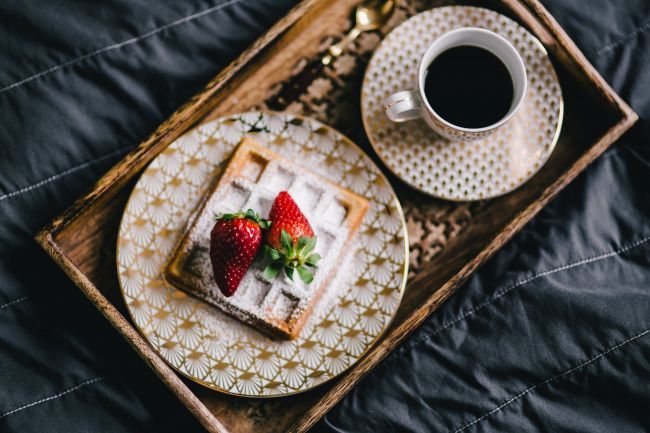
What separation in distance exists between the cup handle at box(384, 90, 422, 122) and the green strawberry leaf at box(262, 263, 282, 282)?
326 mm

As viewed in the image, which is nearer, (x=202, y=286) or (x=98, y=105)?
(x=202, y=286)

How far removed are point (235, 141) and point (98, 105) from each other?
30 cm

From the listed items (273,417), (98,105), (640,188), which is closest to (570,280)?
(640,188)

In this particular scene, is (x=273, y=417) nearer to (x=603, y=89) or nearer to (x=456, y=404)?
(x=456, y=404)

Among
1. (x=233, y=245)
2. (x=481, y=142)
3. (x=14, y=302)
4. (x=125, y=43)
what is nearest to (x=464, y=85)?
(x=481, y=142)

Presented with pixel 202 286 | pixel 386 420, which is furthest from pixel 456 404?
pixel 202 286

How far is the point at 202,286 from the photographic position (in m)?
1.12

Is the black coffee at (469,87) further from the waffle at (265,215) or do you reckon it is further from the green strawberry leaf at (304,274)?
the green strawberry leaf at (304,274)

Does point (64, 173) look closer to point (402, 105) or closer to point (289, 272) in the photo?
point (289, 272)

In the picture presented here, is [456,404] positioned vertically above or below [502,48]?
below

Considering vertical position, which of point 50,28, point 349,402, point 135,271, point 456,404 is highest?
point 50,28

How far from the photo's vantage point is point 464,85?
44.2 inches

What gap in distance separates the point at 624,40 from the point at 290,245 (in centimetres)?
78

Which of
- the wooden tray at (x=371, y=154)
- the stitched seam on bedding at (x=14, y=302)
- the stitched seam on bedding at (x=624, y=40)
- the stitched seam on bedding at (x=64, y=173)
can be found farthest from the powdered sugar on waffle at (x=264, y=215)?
the stitched seam on bedding at (x=624, y=40)
